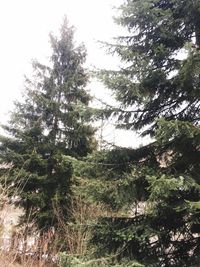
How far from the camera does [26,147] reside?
1456cm

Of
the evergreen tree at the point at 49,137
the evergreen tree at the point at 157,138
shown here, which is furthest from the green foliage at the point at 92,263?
the evergreen tree at the point at 49,137

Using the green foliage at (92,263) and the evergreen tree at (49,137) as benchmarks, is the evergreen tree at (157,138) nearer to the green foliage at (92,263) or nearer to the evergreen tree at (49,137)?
the green foliage at (92,263)

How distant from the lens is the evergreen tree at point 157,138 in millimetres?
6242

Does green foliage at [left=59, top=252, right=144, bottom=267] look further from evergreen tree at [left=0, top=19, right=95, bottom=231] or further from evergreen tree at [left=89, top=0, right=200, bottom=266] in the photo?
evergreen tree at [left=0, top=19, right=95, bottom=231]

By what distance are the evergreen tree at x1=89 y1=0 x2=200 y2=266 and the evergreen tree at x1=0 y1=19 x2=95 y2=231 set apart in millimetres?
6076

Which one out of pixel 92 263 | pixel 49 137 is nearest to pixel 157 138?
pixel 92 263

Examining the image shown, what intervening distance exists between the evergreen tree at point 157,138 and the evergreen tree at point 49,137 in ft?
19.9

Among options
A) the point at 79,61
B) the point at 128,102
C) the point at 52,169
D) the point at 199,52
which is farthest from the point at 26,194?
the point at 199,52

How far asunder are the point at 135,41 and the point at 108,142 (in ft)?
7.41

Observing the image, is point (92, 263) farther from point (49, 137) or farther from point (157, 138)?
point (49, 137)

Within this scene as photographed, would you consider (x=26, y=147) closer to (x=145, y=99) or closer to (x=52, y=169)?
(x=52, y=169)

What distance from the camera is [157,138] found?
6.24 meters

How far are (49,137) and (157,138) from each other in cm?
931

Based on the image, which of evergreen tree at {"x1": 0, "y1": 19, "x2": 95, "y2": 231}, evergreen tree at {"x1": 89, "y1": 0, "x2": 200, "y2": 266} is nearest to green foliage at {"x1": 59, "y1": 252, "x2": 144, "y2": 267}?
evergreen tree at {"x1": 89, "y1": 0, "x2": 200, "y2": 266}
